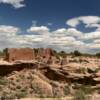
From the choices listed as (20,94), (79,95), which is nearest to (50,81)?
(20,94)

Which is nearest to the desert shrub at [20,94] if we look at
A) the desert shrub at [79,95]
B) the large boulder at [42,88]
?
the large boulder at [42,88]

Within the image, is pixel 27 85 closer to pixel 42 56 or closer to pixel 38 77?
pixel 38 77

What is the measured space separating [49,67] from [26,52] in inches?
94.1

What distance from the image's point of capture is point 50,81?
95.6ft

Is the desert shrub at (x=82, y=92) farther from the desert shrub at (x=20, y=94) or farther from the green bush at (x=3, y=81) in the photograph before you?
the green bush at (x=3, y=81)

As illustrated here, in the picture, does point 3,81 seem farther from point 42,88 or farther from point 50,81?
point 50,81

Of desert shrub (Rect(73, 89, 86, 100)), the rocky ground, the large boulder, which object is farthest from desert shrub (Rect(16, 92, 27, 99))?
desert shrub (Rect(73, 89, 86, 100))

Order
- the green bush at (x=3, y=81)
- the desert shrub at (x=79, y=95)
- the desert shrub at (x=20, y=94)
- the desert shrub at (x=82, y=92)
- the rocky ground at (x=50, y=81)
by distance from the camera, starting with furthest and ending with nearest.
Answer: the green bush at (x=3, y=81) → the rocky ground at (x=50, y=81) → the desert shrub at (x=20, y=94) → the desert shrub at (x=82, y=92) → the desert shrub at (x=79, y=95)

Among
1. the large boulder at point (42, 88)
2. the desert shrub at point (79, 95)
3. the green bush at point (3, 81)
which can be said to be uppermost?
the green bush at point (3, 81)

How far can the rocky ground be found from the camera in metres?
27.9

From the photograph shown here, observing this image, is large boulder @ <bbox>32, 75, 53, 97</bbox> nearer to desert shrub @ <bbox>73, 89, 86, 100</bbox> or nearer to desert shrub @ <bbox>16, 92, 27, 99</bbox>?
desert shrub @ <bbox>16, 92, 27, 99</bbox>

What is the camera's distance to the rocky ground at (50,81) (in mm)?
27859

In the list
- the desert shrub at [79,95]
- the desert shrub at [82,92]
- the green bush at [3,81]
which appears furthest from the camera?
the green bush at [3,81]

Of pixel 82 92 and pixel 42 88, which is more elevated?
pixel 42 88
